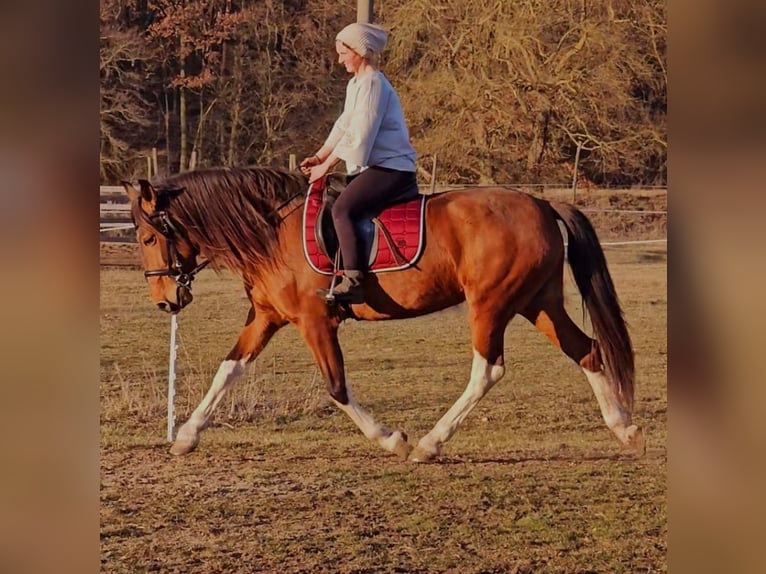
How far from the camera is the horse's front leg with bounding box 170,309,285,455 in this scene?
545 centimetres

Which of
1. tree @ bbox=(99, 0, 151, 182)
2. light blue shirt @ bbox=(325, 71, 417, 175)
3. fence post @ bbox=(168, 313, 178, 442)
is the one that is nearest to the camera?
light blue shirt @ bbox=(325, 71, 417, 175)

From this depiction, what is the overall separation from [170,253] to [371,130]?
3.56ft

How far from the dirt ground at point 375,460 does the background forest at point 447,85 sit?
27.8 inches

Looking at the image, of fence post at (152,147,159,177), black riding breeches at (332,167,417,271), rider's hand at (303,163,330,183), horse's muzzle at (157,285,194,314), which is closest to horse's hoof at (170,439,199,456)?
horse's muzzle at (157,285,194,314)

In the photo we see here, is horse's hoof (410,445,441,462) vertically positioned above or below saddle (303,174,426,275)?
below

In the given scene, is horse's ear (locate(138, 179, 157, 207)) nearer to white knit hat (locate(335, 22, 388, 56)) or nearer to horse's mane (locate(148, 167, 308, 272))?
horse's mane (locate(148, 167, 308, 272))

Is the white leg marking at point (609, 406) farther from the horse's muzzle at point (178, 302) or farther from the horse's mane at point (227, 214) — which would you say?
the horse's muzzle at point (178, 302)

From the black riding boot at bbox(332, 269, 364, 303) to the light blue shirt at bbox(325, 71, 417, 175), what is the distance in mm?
468

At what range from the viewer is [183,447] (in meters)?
5.49

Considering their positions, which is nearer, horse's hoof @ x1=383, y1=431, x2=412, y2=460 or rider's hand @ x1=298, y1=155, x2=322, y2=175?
rider's hand @ x1=298, y1=155, x2=322, y2=175

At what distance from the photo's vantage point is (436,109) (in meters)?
5.96
